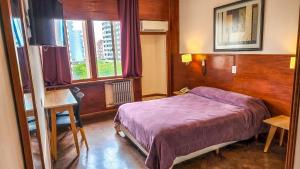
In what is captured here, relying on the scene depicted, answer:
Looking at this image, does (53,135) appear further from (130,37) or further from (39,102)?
(130,37)

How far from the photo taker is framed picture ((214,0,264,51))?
3.21 meters

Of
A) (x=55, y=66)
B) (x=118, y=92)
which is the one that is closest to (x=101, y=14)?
(x=55, y=66)

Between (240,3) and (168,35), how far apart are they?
6.12 feet

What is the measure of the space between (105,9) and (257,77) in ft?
10.3

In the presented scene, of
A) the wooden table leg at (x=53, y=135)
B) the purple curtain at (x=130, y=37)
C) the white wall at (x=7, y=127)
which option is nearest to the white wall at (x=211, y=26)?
the purple curtain at (x=130, y=37)

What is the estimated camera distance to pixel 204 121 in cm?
262

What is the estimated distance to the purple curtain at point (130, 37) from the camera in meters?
A: 4.35

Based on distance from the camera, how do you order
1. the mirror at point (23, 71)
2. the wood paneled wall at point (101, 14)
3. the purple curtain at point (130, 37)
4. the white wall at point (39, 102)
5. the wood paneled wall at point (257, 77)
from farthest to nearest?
the purple curtain at point (130, 37), the wood paneled wall at point (101, 14), the wood paneled wall at point (257, 77), the white wall at point (39, 102), the mirror at point (23, 71)

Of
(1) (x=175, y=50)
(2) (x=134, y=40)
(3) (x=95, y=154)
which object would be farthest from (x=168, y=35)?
(3) (x=95, y=154)

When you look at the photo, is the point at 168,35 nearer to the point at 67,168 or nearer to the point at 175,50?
the point at 175,50

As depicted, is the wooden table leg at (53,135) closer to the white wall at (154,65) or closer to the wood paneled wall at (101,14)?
the wood paneled wall at (101,14)

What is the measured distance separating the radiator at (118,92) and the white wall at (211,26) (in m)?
1.54

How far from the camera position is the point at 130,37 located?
4.49 meters

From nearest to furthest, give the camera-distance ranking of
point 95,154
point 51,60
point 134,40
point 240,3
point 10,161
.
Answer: point 10,161 → point 95,154 → point 240,3 → point 51,60 → point 134,40
